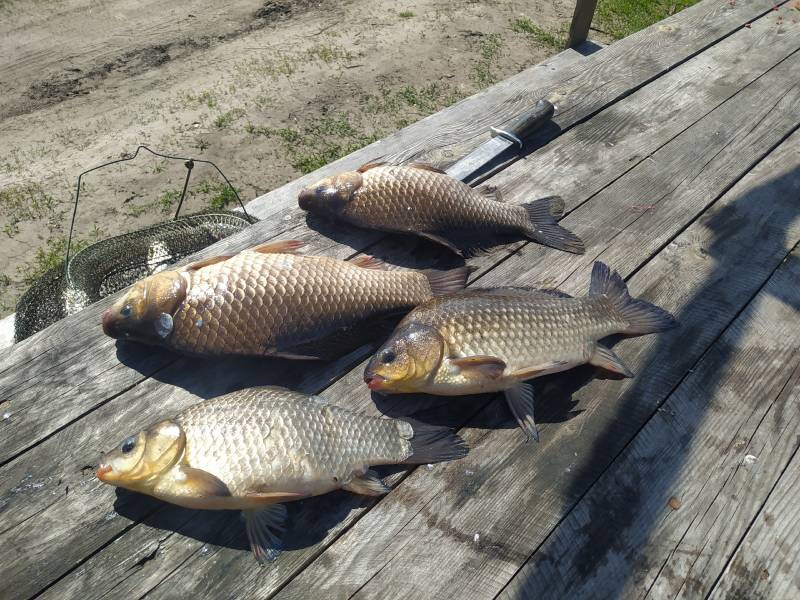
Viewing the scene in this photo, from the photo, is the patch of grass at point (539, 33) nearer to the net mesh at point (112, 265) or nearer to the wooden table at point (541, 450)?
the wooden table at point (541, 450)

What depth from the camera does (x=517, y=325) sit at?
2.29m

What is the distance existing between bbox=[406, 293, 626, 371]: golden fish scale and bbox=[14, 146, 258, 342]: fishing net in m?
1.81

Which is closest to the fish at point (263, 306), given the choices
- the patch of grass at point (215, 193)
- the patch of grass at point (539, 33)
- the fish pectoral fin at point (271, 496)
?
the fish pectoral fin at point (271, 496)

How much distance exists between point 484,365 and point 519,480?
0.47 metres

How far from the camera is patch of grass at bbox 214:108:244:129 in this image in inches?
252

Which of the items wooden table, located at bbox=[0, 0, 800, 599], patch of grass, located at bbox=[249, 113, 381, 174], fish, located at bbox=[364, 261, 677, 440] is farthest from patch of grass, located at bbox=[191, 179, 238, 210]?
fish, located at bbox=[364, 261, 677, 440]

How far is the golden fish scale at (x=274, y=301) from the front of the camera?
2291 millimetres

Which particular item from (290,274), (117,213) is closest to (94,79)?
(117,213)

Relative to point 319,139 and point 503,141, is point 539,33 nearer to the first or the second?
point 319,139

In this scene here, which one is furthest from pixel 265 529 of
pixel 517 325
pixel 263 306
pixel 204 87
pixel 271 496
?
pixel 204 87

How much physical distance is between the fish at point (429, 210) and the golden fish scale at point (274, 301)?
519 mm

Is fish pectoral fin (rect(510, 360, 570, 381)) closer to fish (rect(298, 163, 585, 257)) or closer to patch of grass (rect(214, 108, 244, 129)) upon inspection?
fish (rect(298, 163, 585, 257))

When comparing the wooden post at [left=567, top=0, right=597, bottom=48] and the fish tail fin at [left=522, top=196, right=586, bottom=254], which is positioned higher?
the wooden post at [left=567, top=0, right=597, bottom=48]

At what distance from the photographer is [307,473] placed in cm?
190
